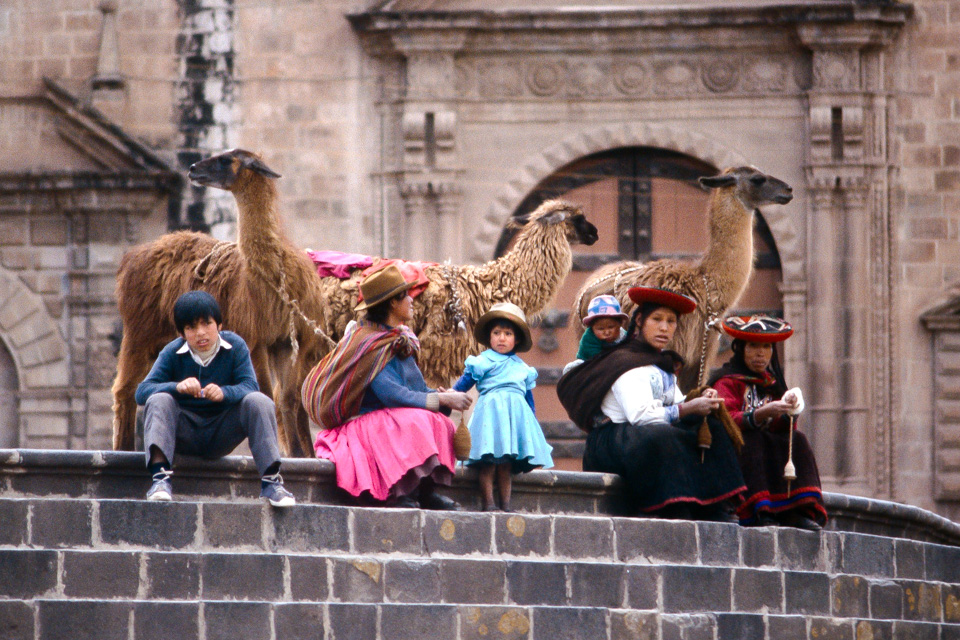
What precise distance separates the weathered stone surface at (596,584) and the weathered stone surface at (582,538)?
180 mm

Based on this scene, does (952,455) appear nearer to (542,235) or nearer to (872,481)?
(872,481)

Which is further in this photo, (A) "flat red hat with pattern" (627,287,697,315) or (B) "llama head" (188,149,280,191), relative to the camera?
(B) "llama head" (188,149,280,191)

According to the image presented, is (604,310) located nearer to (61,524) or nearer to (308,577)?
(308,577)

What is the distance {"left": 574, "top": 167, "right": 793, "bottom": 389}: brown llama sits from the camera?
13523mm

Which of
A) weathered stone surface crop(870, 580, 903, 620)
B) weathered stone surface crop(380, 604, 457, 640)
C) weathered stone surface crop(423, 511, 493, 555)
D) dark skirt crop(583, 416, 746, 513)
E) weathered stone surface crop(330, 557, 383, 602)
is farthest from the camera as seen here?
weathered stone surface crop(870, 580, 903, 620)

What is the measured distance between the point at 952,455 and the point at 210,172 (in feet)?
30.5

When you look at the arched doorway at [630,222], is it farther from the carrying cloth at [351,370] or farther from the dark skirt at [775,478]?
the carrying cloth at [351,370]

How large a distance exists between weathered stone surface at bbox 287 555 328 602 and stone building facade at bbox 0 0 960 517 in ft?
32.3

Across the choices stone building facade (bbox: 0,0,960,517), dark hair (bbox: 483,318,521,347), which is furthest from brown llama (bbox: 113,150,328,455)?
stone building facade (bbox: 0,0,960,517)

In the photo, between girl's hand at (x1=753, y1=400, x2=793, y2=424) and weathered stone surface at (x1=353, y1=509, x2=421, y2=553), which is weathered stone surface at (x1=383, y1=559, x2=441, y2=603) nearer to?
weathered stone surface at (x1=353, y1=509, x2=421, y2=553)

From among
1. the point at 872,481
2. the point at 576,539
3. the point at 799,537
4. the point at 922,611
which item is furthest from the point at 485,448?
the point at 872,481

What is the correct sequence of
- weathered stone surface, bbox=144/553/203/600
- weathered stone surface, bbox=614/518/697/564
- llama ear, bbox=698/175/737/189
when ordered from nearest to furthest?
weathered stone surface, bbox=144/553/203/600 < weathered stone surface, bbox=614/518/697/564 < llama ear, bbox=698/175/737/189

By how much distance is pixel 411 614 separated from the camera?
31.9 feet

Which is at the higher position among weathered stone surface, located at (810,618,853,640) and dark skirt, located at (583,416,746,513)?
dark skirt, located at (583,416,746,513)
